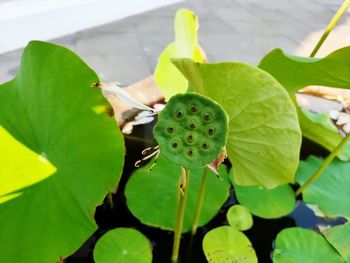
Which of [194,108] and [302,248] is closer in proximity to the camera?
[194,108]

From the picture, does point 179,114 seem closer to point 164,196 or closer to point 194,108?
point 194,108

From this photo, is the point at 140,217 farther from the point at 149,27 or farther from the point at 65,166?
the point at 149,27

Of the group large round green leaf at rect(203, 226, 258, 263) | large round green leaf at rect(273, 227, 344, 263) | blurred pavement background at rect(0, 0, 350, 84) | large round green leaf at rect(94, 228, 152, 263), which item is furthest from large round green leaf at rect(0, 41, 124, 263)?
blurred pavement background at rect(0, 0, 350, 84)

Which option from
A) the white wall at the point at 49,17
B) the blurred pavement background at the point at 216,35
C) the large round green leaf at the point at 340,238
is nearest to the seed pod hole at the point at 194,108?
the large round green leaf at the point at 340,238

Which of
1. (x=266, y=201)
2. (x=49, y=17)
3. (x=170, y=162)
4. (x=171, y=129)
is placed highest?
(x=171, y=129)

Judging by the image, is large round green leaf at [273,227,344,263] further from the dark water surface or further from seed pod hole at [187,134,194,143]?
seed pod hole at [187,134,194,143]

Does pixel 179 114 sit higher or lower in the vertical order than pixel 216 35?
higher

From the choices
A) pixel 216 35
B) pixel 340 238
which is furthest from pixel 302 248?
pixel 216 35
